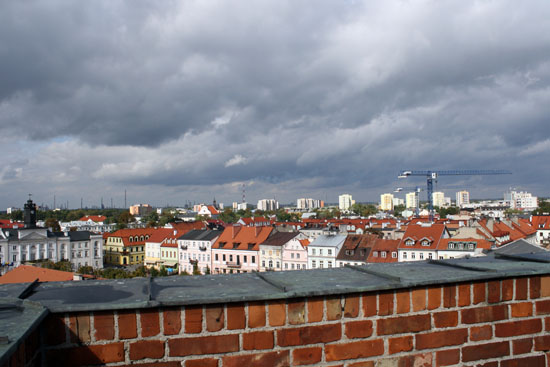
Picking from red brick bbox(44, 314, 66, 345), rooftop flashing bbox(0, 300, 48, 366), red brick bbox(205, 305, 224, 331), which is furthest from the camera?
red brick bbox(205, 305, 224, 331)

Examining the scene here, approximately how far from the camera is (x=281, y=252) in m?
43.9

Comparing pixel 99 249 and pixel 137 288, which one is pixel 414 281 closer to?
pixel 137 288

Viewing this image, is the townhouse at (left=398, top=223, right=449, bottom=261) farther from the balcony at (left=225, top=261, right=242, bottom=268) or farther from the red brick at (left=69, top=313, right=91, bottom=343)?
the red brick at (left=69, top=313, right=91, bottom=343)

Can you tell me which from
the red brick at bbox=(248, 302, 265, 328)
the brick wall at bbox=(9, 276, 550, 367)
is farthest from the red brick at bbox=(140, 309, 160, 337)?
the red brick at bbox=(248, 302, 265, 328)

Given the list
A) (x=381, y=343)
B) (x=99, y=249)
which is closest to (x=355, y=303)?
(x=381, y=343)

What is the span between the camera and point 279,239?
148 ft

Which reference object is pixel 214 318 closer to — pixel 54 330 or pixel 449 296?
pixel 54 330

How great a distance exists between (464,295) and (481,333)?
0.85 ft

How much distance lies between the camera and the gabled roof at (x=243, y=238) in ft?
154

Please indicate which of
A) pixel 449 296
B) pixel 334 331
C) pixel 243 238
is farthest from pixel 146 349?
pixel 243 238

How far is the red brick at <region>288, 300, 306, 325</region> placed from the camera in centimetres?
221

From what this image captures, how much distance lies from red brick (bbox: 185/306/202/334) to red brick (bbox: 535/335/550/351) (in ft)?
6.88

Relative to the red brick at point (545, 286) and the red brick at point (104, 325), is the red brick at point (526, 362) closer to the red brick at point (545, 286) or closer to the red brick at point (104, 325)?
the red brick at point (545, 286)

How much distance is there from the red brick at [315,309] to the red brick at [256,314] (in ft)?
0.79
